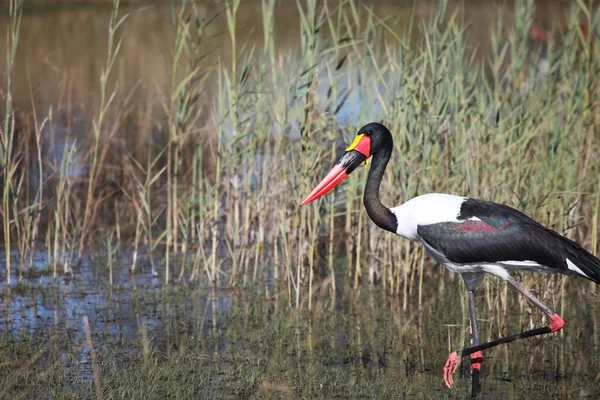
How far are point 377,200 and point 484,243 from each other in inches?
25.5

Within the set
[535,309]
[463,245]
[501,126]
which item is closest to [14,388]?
[463,245]

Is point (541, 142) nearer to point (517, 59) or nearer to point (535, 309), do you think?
point (517, 59)

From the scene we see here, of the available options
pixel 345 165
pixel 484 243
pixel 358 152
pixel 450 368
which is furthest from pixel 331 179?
pixel 450 368

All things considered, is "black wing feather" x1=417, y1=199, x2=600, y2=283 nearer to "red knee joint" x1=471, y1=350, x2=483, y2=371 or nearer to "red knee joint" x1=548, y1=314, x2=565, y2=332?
"red knee joint" x1=548, y1=314, x2=565, y2=332

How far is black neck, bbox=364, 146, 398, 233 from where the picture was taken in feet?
17.8

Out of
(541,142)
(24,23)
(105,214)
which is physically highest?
(24,23)

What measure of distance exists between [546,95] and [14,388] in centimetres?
435

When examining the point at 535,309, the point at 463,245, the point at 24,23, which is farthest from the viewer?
the point at 24,23

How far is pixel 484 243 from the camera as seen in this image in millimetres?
5242

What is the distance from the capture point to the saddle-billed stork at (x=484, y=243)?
Answer: 5.18 metres

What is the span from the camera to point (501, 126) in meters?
6.63

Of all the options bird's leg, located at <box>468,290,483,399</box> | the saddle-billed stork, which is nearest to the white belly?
the saddle-billed stork

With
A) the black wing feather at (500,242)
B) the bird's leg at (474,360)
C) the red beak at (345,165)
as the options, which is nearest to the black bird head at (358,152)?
the red beak at (345,165)

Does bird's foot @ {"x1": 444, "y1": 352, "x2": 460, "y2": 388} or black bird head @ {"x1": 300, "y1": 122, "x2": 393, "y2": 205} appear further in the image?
black bird head @ {"x1": 300, "y1": 122, "x2": 393, "y2": 205}
